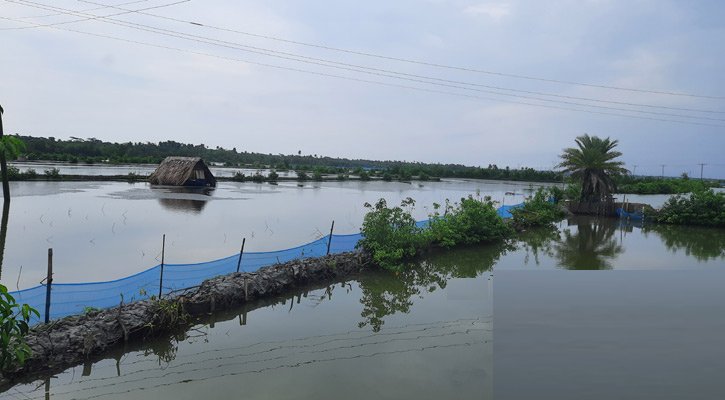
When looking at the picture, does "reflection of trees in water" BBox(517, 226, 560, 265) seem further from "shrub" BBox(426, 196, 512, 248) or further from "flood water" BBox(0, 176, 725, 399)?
"shrub" BBox(426, 196, 512, 248)

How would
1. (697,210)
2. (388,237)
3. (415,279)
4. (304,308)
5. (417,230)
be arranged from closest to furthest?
(304,308) → (415,279) → (388,237) → (417,230) → (697,210)

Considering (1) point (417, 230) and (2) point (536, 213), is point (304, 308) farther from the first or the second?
(2) point (536, 213)

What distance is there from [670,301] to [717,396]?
9.98 feet

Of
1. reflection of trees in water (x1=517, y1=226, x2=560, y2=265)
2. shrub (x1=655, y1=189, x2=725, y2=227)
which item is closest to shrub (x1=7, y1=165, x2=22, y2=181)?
reflection of trees in water (x1=517, y1=226, x2=560, y2=265)

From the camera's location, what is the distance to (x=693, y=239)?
16.9 m

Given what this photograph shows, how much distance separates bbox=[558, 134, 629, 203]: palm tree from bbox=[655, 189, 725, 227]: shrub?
8.56ft

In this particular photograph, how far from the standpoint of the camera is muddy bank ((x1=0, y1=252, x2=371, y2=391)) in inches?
210

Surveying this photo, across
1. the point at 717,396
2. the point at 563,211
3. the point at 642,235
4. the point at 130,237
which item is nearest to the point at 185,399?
the point at 717,396

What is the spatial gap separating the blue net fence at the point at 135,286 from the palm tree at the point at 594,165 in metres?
17.6

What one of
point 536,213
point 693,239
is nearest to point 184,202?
point 536,213

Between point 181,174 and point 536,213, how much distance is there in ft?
70.4

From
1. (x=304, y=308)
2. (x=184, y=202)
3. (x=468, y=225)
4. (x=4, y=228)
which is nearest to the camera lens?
(x=304, y=308)

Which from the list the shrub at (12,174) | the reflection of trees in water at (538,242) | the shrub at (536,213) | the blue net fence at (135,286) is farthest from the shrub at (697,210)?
the shrub at (12,174)

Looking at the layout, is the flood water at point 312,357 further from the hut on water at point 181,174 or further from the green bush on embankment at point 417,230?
the hut on water at point 181,174
